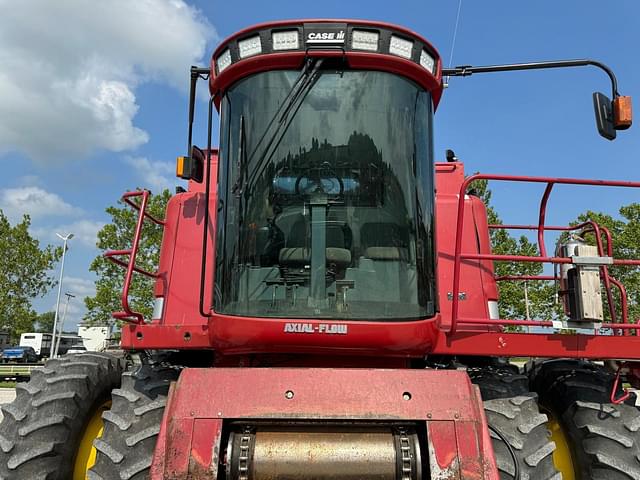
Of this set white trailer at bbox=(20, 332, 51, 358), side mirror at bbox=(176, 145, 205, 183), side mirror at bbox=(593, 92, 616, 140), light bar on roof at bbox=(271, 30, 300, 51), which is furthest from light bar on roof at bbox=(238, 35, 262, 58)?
white trailer at bbox=(20, 332, 51, 358)

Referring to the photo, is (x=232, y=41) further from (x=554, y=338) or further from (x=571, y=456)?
(x=571, y=456)

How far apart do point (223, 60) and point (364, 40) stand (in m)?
1.00

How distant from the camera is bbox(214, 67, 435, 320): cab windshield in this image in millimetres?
3408

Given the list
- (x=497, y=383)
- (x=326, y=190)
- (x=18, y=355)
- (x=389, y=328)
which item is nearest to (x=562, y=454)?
(x=497, y=383)

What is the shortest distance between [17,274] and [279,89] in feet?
107

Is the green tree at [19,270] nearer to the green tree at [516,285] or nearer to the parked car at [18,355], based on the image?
the parked car at [18,355]

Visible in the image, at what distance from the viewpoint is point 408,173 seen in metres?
3.61

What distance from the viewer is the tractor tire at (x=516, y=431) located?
330 centimetres

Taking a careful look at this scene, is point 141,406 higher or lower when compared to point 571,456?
higher

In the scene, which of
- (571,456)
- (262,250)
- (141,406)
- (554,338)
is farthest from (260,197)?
(571,456)

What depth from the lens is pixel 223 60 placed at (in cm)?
387

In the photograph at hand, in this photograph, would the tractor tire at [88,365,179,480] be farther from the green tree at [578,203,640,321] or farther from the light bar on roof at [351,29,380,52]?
the green tree at [578,203,640,321]

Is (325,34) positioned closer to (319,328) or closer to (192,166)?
(192,166)

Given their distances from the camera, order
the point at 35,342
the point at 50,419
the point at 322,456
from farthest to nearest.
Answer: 1. the point at 35,342
2. the point at 50,419
3. the point at 322,456
